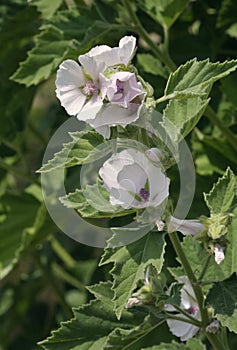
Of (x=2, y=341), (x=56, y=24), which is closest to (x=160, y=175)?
(x=56, y=24)

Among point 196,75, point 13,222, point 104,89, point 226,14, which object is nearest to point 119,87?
point 104,89

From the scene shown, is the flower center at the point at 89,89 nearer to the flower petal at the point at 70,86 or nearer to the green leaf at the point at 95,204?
the flower petal at the point at 70,86

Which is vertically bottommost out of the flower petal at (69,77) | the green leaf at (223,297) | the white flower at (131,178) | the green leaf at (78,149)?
the green leaf at (223,297)

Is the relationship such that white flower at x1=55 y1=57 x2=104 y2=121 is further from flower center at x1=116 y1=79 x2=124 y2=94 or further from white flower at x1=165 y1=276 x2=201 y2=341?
white flower at x1=165 y1=276 x2=201 y2=341

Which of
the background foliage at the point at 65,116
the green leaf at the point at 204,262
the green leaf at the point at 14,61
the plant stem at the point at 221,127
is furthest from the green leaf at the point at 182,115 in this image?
Answer: the green leaf at the point at 14,61

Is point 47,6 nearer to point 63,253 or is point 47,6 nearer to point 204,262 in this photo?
point 204,262

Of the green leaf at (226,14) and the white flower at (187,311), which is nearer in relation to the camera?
the white flower at (187,311)

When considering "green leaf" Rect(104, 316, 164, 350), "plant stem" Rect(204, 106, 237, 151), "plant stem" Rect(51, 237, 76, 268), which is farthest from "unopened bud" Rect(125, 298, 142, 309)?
"plant stem" Rect(51, 237, 76, 268)
